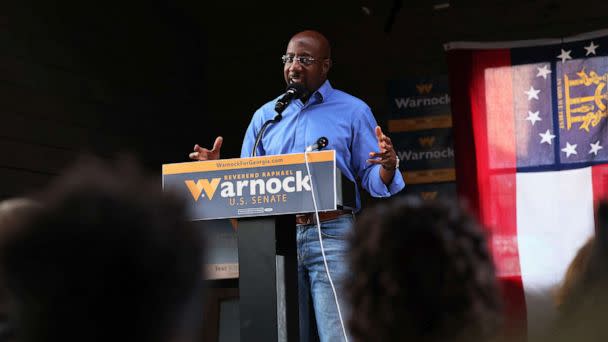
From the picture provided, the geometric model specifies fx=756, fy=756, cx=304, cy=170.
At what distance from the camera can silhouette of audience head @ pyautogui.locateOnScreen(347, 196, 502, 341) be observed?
2.07 feet

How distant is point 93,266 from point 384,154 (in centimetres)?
164

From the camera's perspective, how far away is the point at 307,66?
266 centimetres

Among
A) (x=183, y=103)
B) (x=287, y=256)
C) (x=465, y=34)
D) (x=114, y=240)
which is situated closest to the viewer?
(x=114, y=240)

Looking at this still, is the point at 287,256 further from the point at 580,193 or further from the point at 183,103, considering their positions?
the point at 183,103

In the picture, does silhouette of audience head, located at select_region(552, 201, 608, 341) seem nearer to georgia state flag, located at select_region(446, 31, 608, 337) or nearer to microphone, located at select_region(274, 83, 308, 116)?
microphone, located at select_region(274, 83, 308, 116)

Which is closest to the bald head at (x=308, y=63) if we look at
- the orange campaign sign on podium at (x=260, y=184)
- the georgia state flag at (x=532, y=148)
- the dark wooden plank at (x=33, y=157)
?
the orange campaign sign on podium at (x=260, y=184)

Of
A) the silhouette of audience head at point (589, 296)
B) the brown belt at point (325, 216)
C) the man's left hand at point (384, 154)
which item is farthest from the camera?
the brown belt at point (325, 216)

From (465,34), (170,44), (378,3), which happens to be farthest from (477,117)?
(170,44)

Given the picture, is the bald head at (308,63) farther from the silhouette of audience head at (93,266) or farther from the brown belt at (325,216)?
the silhouette of audience head at (93,266)

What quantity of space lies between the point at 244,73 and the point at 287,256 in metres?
3.66

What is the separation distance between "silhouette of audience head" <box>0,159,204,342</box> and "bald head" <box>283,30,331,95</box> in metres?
2.02

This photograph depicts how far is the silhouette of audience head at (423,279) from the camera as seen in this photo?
631mm

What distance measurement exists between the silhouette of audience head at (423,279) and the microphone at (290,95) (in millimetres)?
1732

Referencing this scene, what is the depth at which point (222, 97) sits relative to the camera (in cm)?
562
